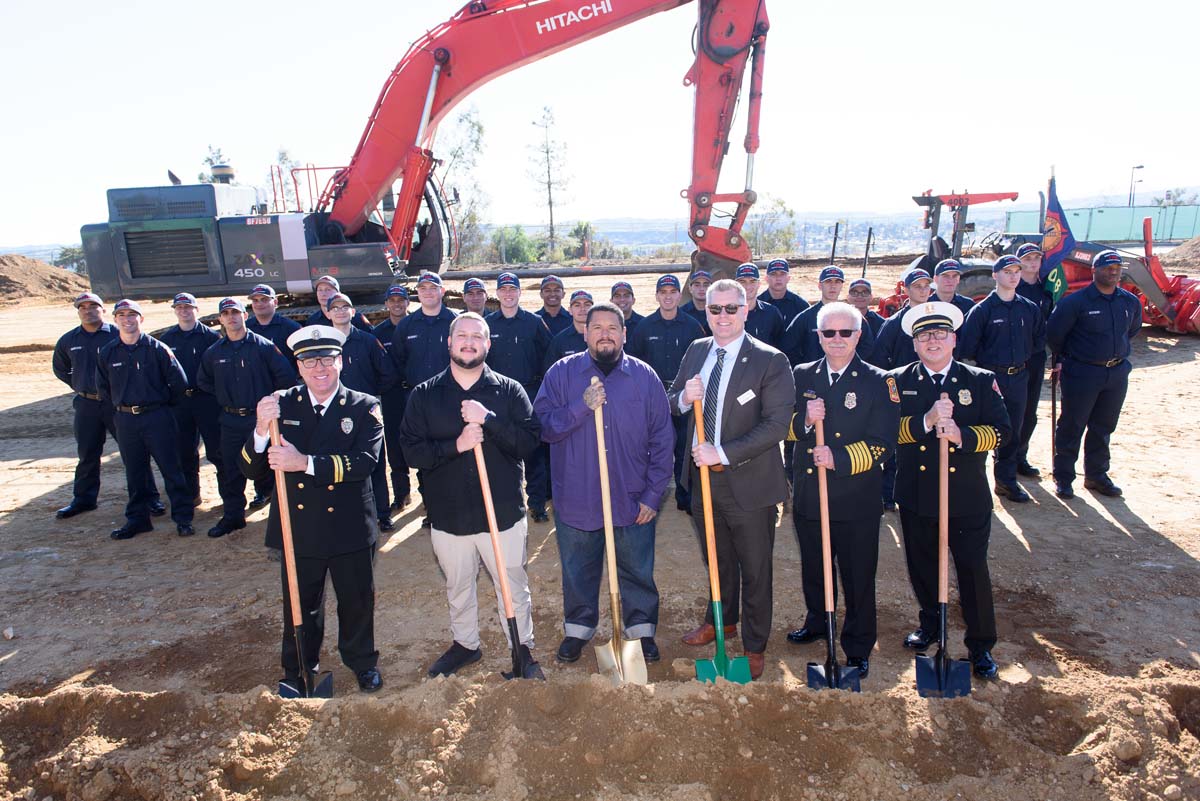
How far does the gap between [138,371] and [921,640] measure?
6.29 meters

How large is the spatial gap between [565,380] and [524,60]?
7.40 metres

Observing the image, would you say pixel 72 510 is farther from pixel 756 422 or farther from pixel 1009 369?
pixel 1009 369

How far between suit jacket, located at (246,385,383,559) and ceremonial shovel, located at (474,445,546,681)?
0.61 meters

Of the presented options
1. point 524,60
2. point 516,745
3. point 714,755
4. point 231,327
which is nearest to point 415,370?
point 231,327

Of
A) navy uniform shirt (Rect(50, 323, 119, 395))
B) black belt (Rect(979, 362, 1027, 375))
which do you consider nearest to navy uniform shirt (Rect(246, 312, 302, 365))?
navy uniform shirt (Rect(50, 323, 119, 395))

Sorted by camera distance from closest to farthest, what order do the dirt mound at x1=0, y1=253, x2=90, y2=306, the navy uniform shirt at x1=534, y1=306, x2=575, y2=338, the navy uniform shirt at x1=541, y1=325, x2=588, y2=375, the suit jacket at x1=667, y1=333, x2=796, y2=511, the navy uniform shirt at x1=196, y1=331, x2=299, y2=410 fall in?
the suit jacket at x1=667, y1=333, x2=796, y2=511, the navy uniform shirt at x1=196, y1=331, x2=299, y2=410, the navy uniform shirt at x1=541, y1=325, x2=588, y2=375, the navy uniform shirt at x1=534, y1=306, x2=575, y2=338, the dirt mound at x1=0, y1=253, x2=90, y2=306

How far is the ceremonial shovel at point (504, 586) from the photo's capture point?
12.3ft

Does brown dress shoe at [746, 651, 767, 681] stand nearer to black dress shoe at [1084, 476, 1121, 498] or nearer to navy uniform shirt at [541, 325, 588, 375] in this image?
navy uniform shirt at [541, 325, 588, 375]

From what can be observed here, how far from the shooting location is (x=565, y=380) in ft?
13.4

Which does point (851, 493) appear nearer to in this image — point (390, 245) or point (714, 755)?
point (714, 755)

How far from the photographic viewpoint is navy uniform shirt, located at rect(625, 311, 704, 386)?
6.36 metres

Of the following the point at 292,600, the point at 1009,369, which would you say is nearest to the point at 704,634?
the point at 292,600

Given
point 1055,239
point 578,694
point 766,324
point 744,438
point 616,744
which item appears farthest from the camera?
point 1055,239

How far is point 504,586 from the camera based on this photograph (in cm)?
377
